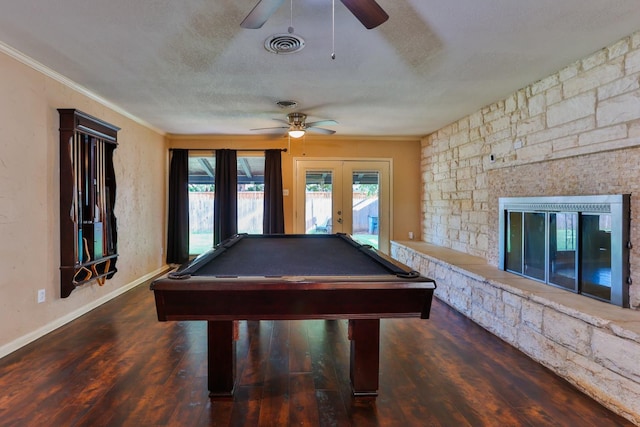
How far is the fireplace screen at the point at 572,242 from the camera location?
92.0 inches

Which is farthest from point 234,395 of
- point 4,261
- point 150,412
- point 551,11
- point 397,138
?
point 397,138

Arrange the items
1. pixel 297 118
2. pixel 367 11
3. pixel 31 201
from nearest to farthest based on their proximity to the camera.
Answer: pixel 367 11, pixel 31 201, pixel 297 118

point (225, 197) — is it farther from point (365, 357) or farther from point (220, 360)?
point (365, 357)

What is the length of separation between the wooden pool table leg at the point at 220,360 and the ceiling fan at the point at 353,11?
1.73 metres

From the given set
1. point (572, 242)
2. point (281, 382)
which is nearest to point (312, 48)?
point (281, 382)

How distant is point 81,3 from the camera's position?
6.57 ft

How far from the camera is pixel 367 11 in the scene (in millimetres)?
1645

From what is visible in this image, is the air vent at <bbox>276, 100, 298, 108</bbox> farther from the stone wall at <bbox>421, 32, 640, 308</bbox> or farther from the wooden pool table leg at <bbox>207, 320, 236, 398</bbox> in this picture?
the wooden pool table leg at <bbox>207, 320, 236, 398</bbox>

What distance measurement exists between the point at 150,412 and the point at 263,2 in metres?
2.30

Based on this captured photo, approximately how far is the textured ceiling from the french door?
82.3 inches

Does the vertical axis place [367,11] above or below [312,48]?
below

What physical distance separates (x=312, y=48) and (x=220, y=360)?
2321 millimetres

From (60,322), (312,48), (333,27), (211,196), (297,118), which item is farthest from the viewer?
(211,196)

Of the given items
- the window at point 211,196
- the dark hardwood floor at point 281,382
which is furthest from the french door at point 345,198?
the dark hardwood floor at point 281,382
